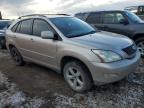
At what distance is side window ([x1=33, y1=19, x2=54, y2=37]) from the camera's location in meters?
5.30

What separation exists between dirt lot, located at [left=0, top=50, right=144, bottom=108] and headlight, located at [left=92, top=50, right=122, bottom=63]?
810 millimetres

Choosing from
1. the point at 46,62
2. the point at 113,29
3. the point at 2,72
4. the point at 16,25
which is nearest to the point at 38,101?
the point at 46,62

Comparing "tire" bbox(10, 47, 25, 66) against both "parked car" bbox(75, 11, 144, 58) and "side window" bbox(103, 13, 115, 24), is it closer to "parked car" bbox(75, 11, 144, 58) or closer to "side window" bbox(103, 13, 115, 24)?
"parked car" bbox(75, 11, 144, 58)

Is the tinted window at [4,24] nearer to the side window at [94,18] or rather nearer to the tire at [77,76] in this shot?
the side window at [94,18]

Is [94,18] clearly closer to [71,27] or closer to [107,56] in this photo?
[71,27]

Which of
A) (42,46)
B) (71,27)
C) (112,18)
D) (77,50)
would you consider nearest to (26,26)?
(42,46)

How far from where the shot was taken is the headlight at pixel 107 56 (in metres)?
4.02

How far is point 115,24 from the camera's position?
306 inches

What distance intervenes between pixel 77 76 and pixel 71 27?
4.36ft

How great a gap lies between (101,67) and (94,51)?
1.09ft

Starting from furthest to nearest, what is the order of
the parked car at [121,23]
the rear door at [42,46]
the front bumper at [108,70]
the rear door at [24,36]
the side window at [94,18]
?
the side window at [94,18]
the parked car at [121,23]
the rear door at [24,36]
the rear door at [42,46]
the front bumper at [108,70]

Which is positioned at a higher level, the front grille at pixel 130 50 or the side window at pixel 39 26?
the side window at pixel 39 26

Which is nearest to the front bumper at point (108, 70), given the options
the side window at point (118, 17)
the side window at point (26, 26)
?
the side window at point (26, 26)

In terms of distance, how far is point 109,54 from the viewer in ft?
13.3
